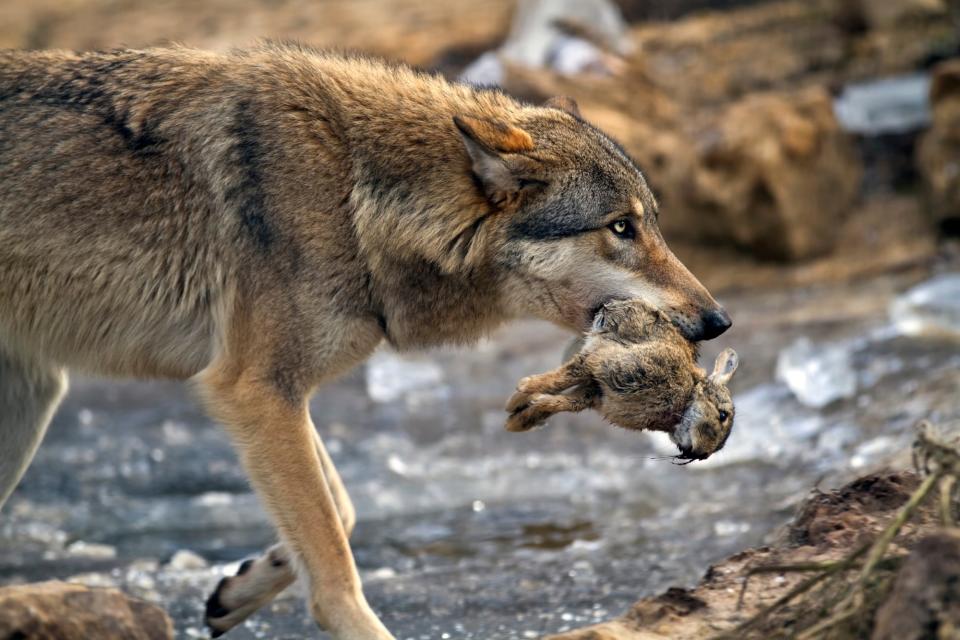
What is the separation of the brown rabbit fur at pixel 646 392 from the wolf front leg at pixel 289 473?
87 cm

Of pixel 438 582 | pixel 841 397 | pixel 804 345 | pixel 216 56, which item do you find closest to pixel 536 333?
pixel 804 345

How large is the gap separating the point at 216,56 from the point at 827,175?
7949 millimetres

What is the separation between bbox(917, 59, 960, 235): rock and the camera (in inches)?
417

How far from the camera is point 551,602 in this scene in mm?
4980

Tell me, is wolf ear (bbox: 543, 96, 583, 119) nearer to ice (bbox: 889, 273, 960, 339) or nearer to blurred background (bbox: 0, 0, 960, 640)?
blurred background (bbox: 0, 0, 960, 640)

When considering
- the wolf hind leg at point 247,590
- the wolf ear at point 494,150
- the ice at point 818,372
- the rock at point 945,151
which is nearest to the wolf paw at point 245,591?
the wolf hind leg at point 247,590

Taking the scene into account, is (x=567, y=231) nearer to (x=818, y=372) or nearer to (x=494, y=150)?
(x=494, y=150)

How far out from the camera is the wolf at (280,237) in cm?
440

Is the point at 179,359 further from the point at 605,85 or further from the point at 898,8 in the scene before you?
the point at 898,8

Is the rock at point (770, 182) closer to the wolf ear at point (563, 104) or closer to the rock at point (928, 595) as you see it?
the wolf ear at point (563, 104)

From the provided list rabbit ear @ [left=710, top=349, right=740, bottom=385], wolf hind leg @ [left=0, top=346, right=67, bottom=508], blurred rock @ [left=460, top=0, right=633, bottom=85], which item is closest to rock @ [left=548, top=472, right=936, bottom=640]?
rabbit ear @ [left=710, top=349, right=740, bottom=385]

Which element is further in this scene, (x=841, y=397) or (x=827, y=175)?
(x=827, y=175)

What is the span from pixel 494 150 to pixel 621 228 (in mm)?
561

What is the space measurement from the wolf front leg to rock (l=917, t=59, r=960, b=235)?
7.83 meters
